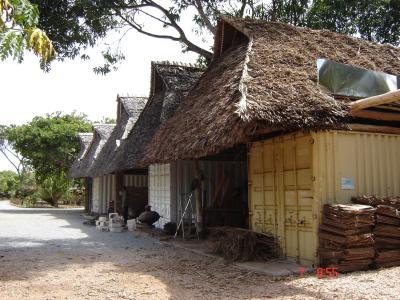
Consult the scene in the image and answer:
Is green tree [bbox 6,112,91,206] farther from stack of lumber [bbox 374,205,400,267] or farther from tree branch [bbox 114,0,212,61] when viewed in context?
stack of lumber [bbox 374,205,400,267]

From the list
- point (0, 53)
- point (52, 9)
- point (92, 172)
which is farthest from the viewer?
point (92, 172)

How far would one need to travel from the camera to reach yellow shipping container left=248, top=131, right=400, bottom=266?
779cm

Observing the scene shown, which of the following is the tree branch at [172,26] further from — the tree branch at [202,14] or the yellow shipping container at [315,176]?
the yellow shipping container at [315,176]

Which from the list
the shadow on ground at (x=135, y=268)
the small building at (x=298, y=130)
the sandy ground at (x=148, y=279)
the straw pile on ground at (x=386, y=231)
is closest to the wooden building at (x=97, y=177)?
the shadow on ground at (x=135, y=268)

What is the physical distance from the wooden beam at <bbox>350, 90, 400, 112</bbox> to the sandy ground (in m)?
2.61

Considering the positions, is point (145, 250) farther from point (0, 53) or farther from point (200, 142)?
point (0, 53)

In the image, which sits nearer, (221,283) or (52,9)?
(221,283)

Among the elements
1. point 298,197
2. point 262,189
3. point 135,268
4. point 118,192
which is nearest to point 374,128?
point 298,197

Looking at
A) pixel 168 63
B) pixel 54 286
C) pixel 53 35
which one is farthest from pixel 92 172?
pixel 54 286

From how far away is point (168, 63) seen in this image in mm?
16672

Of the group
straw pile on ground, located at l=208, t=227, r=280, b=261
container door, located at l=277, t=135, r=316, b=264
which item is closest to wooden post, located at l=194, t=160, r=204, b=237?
straw pile on ground, located at l=208, t=227, r=280, b=261

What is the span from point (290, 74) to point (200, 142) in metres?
2.14

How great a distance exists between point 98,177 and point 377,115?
61.2 feet
